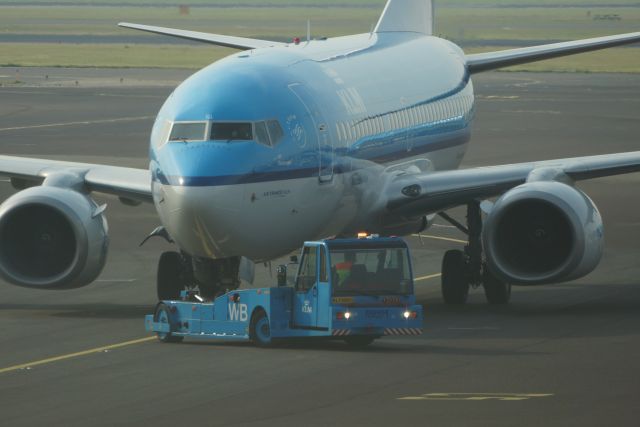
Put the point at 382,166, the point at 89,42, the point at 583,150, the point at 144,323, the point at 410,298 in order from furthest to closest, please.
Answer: the point at 89,42
the point at 583,150
the point at 382,166
the point at 144,323
the point at 410,298

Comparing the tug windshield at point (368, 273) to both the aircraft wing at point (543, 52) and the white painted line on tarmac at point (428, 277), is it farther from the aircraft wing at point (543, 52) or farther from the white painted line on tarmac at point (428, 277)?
the aircraft wing at point (543, 52)

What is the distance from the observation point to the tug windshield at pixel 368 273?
2783cm

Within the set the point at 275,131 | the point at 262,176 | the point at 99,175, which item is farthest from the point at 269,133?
the point at 99,175

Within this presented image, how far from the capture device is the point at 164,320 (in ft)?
95.8

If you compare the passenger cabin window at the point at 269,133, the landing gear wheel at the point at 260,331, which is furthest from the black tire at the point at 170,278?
the landing gear wheel at the point at 260,331

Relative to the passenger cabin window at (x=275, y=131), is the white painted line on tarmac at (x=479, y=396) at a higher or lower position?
lower

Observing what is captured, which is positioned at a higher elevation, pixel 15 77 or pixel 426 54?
pixel 15 77

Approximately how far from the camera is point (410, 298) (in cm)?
2788

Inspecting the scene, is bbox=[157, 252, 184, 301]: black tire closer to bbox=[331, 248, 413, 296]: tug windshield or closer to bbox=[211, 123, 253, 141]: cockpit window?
bbox=[211, 123, 253, 141]: cockpit window

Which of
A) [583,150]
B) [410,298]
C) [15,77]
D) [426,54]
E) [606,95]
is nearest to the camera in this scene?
[410,298]

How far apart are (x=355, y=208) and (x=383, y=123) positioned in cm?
312

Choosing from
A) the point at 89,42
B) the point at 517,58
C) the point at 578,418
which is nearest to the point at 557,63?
the point at 89,42

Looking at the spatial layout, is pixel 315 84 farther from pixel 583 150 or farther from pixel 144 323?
pixel 583 150

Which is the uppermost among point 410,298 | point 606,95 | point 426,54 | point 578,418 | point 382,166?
point 606,95
